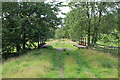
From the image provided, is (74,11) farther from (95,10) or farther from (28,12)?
(28,12)

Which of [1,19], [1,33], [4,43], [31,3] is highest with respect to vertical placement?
[31,3]

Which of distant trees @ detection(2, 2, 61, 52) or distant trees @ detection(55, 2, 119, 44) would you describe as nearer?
distant trees @ detection(2, 2, 61, 52)

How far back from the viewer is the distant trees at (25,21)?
1740cm

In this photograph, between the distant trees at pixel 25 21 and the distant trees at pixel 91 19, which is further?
the distant trees at pixel 91 19

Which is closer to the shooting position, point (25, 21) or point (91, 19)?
point (25, 21)

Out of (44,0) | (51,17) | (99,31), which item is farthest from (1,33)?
(99,31)

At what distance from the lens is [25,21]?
18406 mm

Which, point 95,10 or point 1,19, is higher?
point 95,10

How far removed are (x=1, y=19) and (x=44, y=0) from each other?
8.09 meters

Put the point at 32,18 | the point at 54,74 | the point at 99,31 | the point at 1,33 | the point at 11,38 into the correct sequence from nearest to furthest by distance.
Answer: the point at 54,74 < the point at 1,33 < the point at 11,38 < the point at 32,18 < the point at 99,31

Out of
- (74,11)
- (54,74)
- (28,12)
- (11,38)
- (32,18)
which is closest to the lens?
(54,74)

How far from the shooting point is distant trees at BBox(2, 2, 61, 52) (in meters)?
17.4

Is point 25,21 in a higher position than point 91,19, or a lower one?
lower

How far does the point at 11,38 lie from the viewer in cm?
1767
